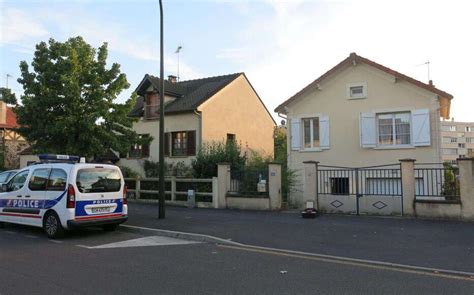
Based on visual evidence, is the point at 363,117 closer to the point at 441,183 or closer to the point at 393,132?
the point at 393,132

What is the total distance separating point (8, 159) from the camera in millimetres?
41125

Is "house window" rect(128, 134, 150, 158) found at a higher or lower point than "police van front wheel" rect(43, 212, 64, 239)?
higher

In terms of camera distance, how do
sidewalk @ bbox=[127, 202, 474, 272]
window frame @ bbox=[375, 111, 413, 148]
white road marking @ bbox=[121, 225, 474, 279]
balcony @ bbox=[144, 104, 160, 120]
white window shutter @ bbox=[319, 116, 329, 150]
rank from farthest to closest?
balcony @ bbox=[144, 104, 160, 120] → white window shutter @ bbox=[319, 116, 329, 150] → window frame @ bbox=[375, 111, 413, 148] → sidewalk @ bbox=[127, 202, 474, 272] → white road marking @ bbox=[121, 225, 474, 279]

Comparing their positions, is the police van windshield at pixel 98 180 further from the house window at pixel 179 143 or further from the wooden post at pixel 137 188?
the house window at pixel 179 143

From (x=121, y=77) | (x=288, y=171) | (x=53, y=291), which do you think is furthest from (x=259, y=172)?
(x=53, y=291)

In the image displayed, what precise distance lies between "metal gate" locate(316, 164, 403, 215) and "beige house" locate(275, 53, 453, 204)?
2.05 m

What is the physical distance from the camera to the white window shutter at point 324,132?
64.4ft

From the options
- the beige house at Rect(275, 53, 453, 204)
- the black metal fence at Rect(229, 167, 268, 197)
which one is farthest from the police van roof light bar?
the beige house at Rect(275, 53, 453, 204)

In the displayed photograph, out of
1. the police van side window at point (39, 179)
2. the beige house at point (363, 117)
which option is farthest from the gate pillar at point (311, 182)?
the police van side window at point (39, 179)

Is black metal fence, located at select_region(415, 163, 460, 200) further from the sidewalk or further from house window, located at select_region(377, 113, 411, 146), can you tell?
house window, located at select_region(377, 113, 411, 146)

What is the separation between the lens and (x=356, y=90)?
64.0 ft

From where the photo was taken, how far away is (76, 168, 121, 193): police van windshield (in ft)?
34.0

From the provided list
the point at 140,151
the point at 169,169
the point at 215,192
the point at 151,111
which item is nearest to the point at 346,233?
the point at 215,192

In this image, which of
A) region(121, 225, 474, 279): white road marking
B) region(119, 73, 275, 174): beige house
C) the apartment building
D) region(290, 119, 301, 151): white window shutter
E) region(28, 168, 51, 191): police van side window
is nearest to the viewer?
region(121, 225, 474, 279): white road marking
